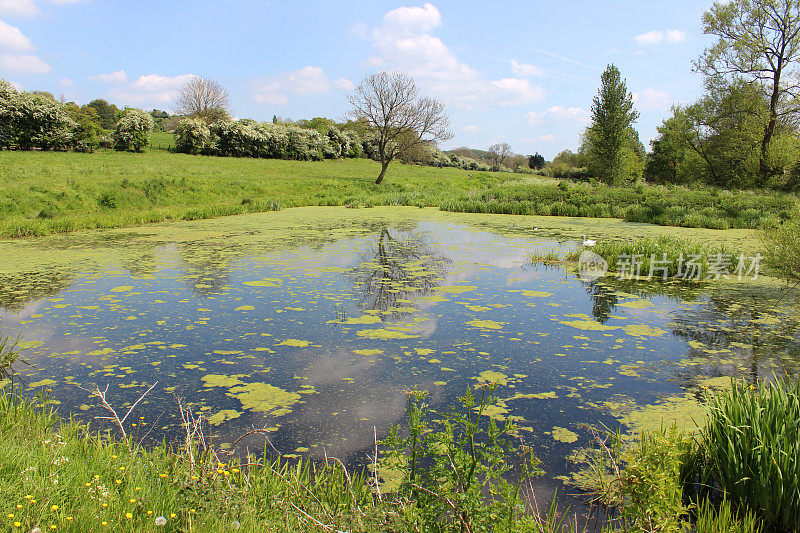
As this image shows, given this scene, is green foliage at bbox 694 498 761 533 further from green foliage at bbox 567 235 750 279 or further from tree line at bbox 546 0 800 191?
tree line at bbox 546 0 800 191

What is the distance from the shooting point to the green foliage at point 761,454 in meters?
2.10

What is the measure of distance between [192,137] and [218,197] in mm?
12749

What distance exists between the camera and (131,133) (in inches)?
1023

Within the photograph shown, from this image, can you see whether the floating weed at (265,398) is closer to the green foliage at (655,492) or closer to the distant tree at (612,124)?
the green foliage at (655,492)

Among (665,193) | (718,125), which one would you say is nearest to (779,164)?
(718,125)

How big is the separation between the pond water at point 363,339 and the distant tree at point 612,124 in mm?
21081

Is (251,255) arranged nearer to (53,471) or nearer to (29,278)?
(29,278)

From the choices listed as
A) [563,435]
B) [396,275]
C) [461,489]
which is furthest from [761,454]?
[396,275]

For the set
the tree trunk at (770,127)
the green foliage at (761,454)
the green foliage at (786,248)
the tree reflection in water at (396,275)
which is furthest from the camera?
the tree trunk at (770,127)

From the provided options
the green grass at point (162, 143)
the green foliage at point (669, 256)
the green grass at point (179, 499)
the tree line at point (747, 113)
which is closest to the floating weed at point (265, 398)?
the green grass at point (179, 499)

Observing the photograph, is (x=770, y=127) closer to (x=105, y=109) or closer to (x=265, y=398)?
(x=265, y=398)

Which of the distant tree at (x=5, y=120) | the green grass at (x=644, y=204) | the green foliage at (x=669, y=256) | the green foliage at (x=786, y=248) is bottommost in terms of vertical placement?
the green foliage at (x=669, y=256)

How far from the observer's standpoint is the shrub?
27.8 meters

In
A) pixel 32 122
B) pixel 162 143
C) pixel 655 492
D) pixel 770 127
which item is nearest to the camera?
pixel 655 492
